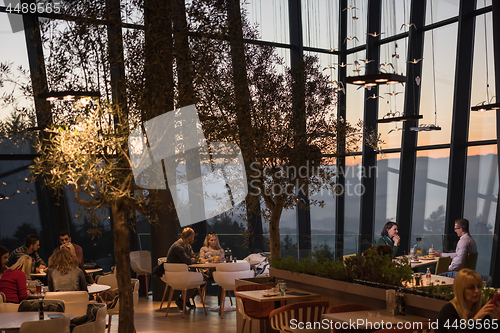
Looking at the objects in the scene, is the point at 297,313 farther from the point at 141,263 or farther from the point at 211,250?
the point at 141,263

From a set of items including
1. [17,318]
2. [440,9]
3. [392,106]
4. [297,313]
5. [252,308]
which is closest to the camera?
[17,318]

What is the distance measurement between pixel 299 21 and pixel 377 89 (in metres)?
2.49

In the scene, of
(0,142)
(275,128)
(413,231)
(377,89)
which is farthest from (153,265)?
(377,89)

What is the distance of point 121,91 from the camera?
16.2 ft

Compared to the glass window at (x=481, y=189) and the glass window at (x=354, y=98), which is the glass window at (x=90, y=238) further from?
the glass window at (x=481, y=189)

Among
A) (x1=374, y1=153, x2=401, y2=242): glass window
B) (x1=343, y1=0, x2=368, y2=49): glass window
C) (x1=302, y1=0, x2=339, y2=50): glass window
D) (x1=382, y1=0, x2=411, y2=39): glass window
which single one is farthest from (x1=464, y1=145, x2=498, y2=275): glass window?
(x1=302, y1=0, x2=339, y2=50): glass window

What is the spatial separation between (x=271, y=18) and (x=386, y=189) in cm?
487

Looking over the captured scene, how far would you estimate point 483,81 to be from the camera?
9773 millimetres

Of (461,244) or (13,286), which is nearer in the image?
(13,286)

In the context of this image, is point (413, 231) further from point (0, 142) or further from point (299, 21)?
point (0, 142)

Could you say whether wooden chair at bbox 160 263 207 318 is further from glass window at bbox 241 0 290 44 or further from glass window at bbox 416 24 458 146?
glass window at bbox 241 0 290 44

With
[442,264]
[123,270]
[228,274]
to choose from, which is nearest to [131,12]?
Result: [123,270]

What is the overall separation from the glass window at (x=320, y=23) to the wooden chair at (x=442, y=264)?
6038 mm

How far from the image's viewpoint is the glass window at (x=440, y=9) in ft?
33.5
